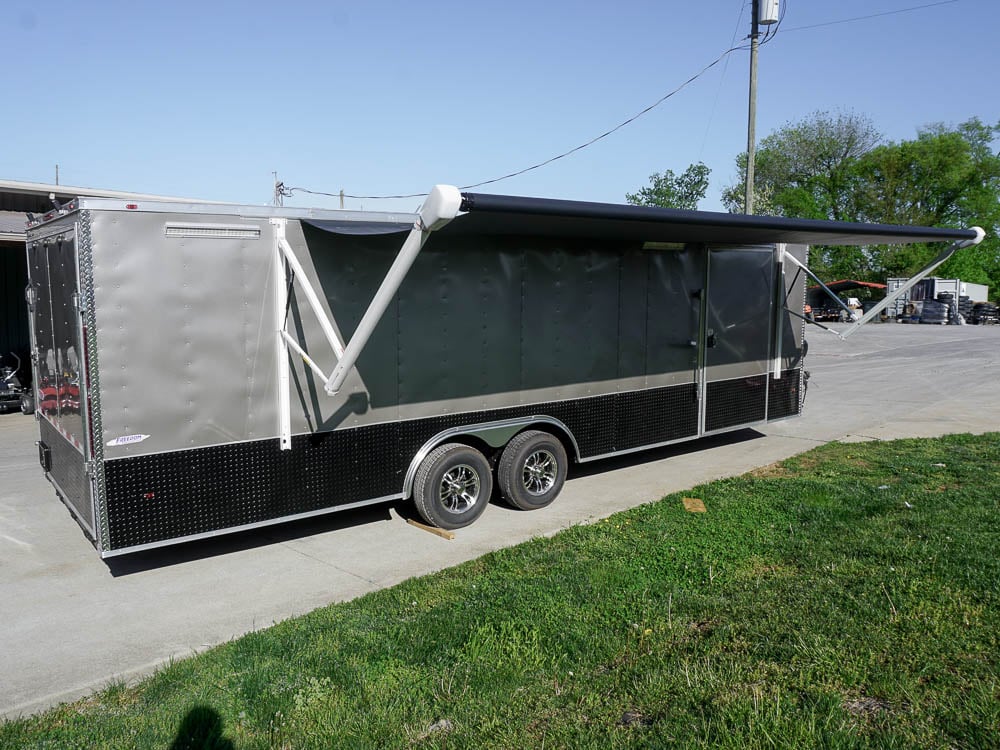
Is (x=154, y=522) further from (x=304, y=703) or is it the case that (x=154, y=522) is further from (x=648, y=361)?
(x=648, y=361)

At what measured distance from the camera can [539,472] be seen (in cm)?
749

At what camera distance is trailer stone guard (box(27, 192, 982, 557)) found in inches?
206

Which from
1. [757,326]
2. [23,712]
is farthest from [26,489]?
[757,326]

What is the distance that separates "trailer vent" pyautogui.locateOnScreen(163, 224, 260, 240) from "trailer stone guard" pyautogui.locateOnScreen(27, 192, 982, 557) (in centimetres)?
1

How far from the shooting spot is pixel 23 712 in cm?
389

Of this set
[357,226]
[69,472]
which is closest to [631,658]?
[357,226]

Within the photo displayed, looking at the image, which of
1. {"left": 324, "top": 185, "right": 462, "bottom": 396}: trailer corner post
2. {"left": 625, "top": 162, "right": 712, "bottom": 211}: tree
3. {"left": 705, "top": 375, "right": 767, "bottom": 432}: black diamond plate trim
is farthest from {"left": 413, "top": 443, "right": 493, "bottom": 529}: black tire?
{"left": 625, "top": 162, "right": 712, "bottom": 211}: tree

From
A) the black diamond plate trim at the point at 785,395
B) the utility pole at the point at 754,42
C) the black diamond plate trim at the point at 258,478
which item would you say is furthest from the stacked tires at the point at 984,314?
the black diamond plate trim at the point at 258,478

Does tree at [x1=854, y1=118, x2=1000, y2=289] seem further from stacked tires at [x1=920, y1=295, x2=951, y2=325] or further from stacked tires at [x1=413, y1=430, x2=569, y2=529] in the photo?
stacked tires at [x1=413, y1=430, x2=569, y2=529]

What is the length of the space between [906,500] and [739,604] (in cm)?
299

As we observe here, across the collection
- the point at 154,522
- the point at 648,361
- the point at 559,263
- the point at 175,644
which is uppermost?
the point at 559,263

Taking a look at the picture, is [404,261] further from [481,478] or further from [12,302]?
[12,302]

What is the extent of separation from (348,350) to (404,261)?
81 cm

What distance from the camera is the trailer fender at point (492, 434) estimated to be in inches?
261
